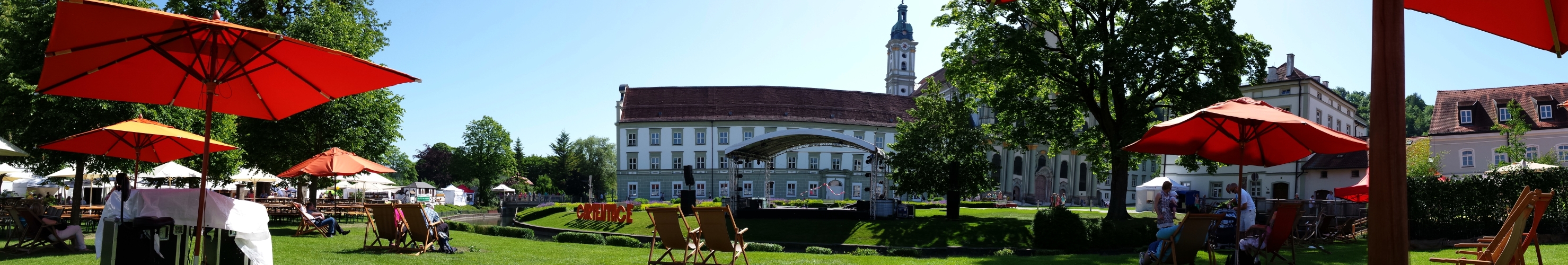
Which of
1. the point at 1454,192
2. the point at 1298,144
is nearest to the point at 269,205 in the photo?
the point at 1298,144

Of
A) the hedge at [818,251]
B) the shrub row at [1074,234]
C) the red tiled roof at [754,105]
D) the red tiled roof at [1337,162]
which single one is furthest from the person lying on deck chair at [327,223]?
the red tiled roof at [754,105]

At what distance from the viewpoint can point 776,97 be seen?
236 ft

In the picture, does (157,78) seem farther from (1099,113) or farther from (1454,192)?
(1099,113)

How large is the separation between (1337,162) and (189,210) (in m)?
51.5

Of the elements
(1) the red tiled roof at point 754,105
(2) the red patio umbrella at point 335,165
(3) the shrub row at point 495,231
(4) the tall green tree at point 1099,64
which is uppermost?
(1) the red tiled roof at point 754,105

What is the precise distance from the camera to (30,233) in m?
11.3

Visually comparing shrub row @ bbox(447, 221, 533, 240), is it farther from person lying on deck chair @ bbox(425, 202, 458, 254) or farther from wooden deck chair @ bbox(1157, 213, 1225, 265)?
wooden deck chair @ bbox(1157, 213, 1225, 265)

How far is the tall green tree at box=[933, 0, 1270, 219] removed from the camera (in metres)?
22.4

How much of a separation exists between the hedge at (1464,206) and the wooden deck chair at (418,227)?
14772mm

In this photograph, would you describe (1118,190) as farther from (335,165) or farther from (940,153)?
(335,165)

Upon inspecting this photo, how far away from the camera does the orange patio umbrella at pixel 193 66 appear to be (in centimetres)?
511

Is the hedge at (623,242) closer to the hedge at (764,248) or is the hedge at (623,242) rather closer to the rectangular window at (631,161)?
the hedge at (764,248)

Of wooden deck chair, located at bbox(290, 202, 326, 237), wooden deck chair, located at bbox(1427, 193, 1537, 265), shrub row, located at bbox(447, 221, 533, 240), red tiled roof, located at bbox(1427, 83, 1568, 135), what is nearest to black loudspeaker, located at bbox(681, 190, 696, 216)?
shrub row, located at bbox(447, 221, 533, 240)

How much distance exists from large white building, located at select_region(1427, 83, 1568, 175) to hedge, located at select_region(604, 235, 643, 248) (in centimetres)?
4437
